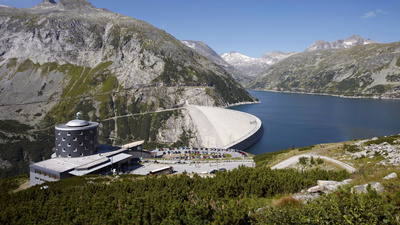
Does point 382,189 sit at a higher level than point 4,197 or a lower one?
higher

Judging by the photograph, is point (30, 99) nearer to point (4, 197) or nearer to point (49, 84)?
point (49, 84)

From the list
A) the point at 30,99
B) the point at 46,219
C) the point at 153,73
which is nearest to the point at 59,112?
the point at 30,99

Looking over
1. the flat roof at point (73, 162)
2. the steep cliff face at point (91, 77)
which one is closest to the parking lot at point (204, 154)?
the flat roof at point (73, 162)

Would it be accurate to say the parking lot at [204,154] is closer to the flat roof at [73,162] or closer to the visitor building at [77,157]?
the visitor building at [77,157]

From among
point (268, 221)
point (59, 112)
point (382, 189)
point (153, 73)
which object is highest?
point (153, 73)

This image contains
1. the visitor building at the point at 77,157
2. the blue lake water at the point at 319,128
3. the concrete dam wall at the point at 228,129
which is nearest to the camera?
the visitor building at the point at 77,157

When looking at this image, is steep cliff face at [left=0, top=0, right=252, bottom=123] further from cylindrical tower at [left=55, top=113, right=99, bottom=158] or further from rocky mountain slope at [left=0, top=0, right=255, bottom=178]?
cylindrical tower at [left=55, top=113, right=99, bottom=158]

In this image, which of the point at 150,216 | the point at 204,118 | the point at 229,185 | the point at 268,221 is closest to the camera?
the point at 268,221

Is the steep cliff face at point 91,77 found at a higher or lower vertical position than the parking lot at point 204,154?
higher

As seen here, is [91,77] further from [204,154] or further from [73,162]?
[73,162]
